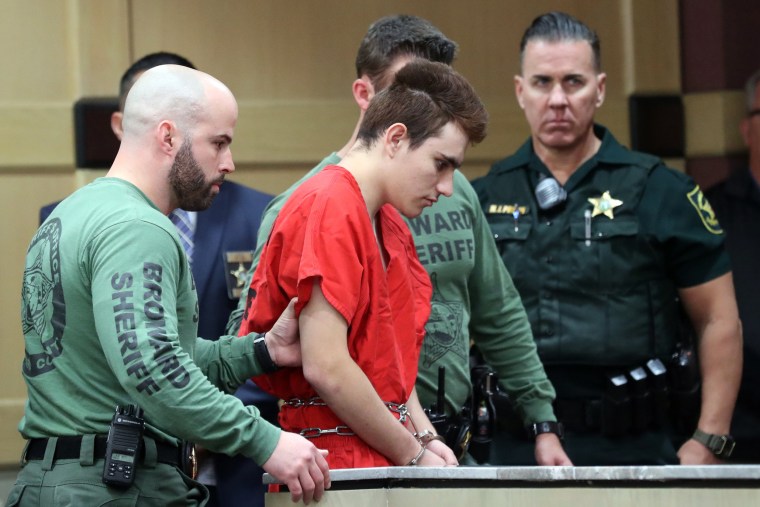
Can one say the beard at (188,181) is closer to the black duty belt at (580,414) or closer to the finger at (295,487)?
the finger at (295,487)

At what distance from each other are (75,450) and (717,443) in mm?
1970

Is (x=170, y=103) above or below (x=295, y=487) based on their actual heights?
above

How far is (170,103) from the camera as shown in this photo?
2529 millimetres

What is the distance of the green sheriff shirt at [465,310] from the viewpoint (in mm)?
3160

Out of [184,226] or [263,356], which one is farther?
[184,226]

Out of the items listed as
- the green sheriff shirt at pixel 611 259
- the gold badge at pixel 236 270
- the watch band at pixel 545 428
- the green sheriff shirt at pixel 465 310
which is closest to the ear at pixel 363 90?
the green sheriff shirt at pixel 465 310

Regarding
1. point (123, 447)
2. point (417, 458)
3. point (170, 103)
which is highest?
point (170, 103)

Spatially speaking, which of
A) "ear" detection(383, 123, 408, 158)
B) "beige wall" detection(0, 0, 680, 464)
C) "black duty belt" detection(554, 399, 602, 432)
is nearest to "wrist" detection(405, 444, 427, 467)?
"ear" detection(383, 123, 408, 158)

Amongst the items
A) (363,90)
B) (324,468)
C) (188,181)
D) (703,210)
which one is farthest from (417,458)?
(703,210)

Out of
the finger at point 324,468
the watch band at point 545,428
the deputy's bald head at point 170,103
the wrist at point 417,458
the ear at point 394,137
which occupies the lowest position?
the watch band at point 545,428

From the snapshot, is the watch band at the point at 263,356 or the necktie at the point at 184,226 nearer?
the watch band at the point at 263,356

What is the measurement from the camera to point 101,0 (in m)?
4.28

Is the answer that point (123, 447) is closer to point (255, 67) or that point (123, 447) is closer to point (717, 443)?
point (717, 443)

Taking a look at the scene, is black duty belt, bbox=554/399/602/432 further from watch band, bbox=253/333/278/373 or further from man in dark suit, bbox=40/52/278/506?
watch band, bbox=253/333/278/373
